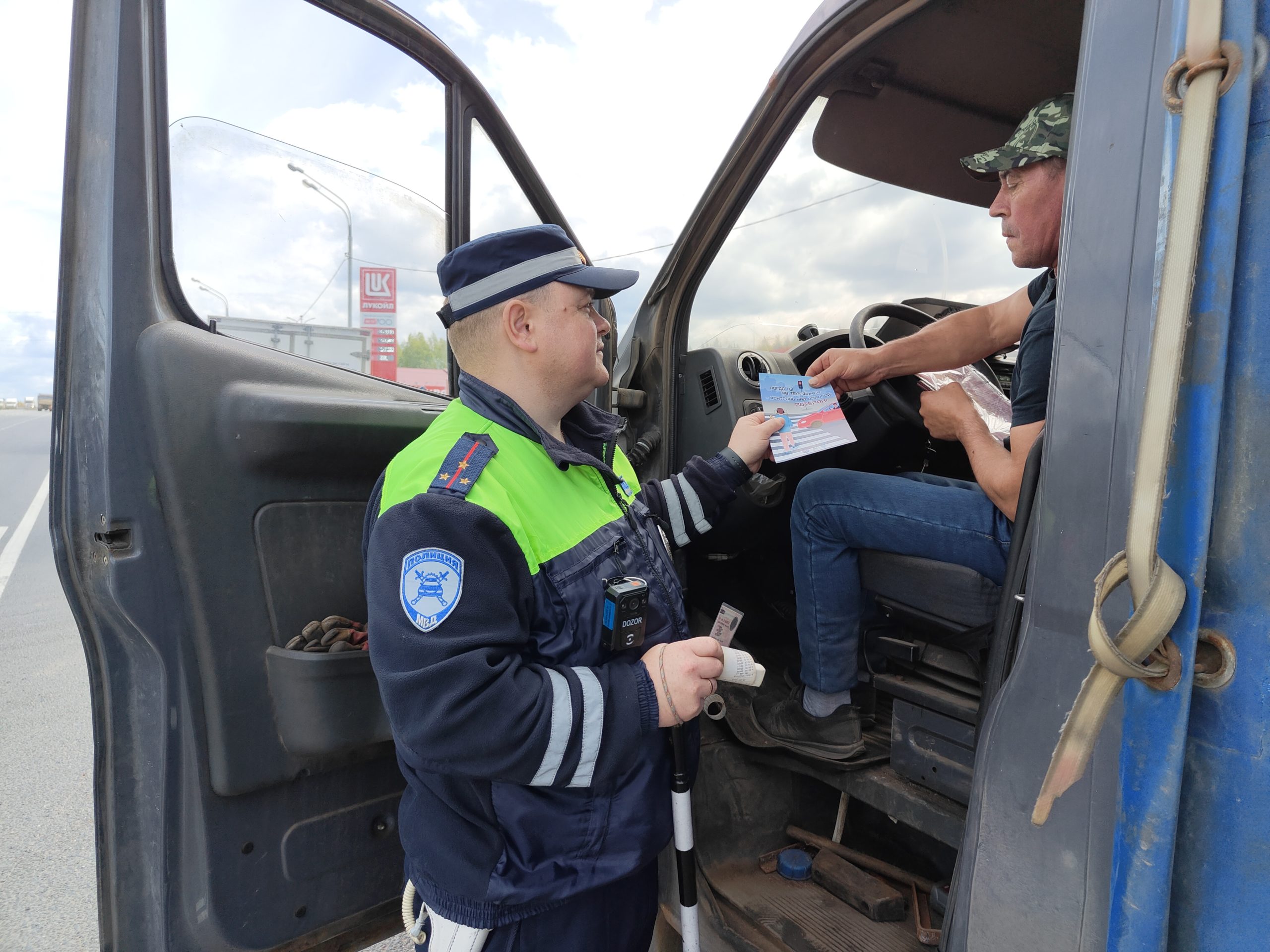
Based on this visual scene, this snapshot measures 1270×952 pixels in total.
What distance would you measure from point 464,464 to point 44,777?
3286 mm

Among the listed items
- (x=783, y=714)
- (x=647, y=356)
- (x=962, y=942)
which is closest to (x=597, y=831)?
(x=962, y=942)

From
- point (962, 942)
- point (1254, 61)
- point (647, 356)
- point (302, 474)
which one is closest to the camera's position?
point (1254, 61)

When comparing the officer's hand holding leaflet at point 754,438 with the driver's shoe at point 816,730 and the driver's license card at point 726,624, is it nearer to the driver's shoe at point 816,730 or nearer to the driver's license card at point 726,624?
the driver's license card at point 726,624

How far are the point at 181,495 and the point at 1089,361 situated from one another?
1.35 meters

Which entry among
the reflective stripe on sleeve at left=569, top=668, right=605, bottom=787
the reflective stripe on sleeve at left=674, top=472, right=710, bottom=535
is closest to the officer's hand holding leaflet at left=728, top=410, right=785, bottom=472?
the reflective stripe on sleeve at left=674, top=472, right=710, bottom=535

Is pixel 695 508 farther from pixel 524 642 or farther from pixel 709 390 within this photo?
pixel 524 642

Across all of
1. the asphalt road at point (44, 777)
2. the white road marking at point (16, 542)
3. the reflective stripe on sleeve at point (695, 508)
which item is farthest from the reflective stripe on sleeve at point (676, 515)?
the white road marking at point (16, 542)

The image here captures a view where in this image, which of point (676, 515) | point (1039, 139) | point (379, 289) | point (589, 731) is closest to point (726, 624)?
point (676, 515)

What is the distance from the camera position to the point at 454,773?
107 centimetres

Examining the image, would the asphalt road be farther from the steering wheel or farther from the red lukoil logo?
the steering wheel

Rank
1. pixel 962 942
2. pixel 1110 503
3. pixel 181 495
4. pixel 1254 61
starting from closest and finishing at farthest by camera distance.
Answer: pixel 1254 61, pixel 1110 503, pixel 962 942, pixel 181 495

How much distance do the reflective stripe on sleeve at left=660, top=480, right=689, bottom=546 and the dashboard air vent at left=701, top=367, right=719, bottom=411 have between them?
0.45 metres

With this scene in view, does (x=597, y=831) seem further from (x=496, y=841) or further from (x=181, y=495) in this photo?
(x=181, y=495)

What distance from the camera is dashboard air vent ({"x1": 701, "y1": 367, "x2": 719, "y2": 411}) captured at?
208 centimetres
